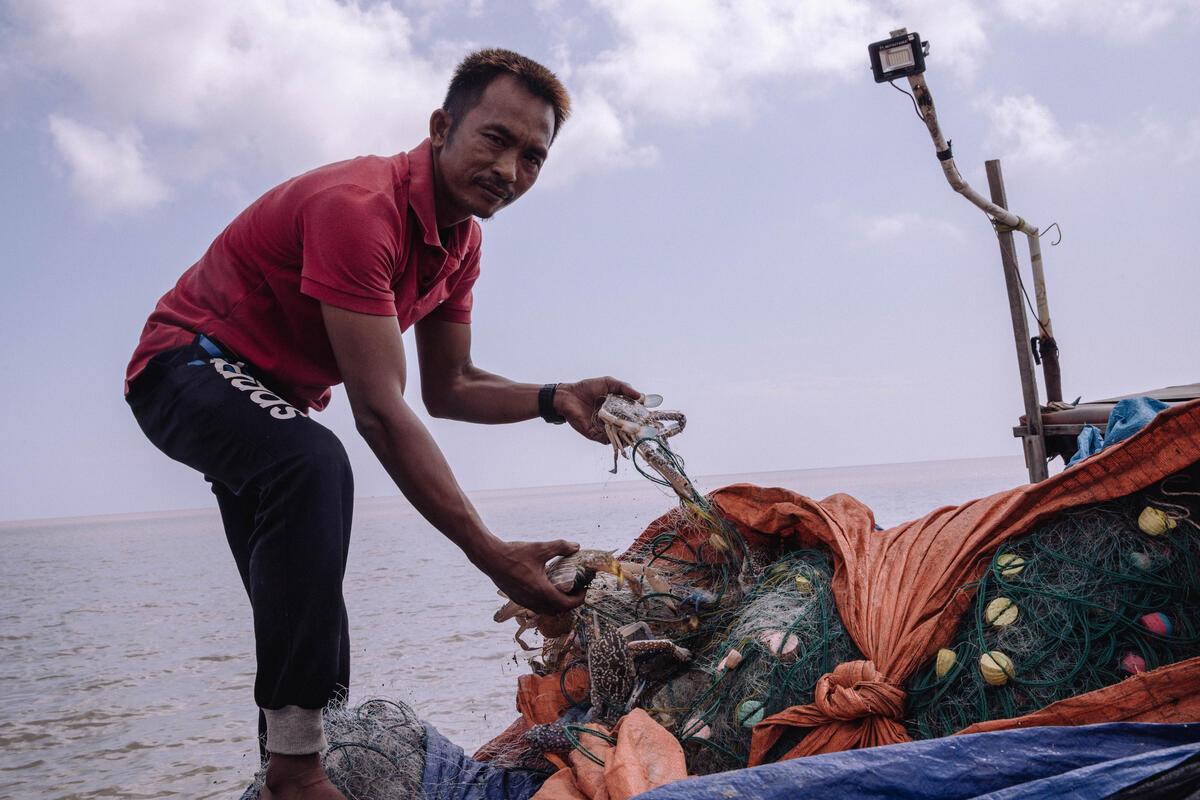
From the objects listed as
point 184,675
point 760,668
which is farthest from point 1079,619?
point 184,675

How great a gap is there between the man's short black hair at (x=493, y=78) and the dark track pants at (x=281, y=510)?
99cm

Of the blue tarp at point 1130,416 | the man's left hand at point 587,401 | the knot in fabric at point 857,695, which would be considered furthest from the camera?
the man's left hand at point 587,401

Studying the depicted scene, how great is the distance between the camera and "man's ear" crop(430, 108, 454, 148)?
2.50 meters

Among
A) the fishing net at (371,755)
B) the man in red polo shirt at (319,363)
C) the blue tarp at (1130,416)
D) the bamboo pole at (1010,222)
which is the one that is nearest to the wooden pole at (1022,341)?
the bamboo pole at (1010,222)

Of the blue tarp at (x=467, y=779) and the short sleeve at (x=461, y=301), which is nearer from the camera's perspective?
the blue tarp at (x=467, y=779)

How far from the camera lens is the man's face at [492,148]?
2398 mm

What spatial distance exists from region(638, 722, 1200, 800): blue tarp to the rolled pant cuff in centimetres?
96

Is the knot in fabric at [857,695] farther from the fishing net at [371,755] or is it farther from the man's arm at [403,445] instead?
the fishing net at [371,755]

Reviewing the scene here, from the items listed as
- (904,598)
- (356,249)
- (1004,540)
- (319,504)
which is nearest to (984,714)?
(904,598)

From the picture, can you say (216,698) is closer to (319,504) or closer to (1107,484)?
(319,504)

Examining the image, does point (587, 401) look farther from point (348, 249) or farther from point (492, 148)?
point (348, 249)

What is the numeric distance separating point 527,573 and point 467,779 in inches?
24.4

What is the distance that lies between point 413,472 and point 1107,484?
1.67 metres

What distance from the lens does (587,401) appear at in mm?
2857
